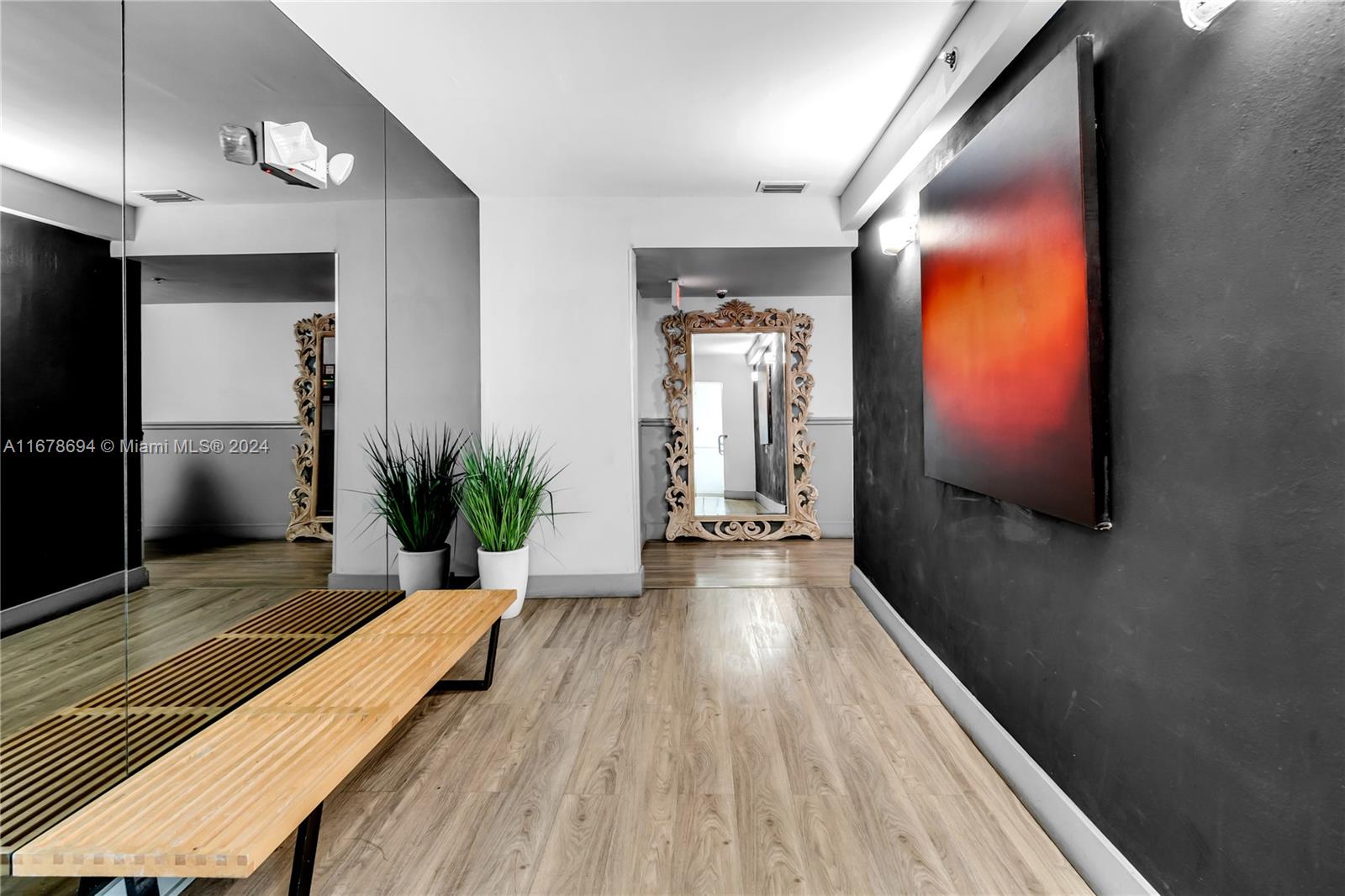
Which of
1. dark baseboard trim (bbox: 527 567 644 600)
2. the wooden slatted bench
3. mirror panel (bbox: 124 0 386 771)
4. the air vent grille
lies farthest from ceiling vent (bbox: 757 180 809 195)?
the wooden slatted bench

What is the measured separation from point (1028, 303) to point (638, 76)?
1.71m

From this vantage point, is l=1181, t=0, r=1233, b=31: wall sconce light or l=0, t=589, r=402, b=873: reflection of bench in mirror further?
l=0, t=589, r=402, b=873: reflection of bench in mirror

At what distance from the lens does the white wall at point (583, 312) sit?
3.99 metres

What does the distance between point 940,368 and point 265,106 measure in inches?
101

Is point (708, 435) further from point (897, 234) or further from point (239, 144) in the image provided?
point (239, 144)

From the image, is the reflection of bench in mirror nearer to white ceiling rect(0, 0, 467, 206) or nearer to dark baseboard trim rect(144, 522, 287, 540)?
dark baseboard trim rect(144, 522, 287, 540)

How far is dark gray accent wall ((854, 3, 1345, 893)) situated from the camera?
99cm

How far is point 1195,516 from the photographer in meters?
1.23

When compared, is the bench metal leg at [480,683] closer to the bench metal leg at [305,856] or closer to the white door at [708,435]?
the bench metal leg at [305,856]

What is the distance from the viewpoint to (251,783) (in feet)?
4.29

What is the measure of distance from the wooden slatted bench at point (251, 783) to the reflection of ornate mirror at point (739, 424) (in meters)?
3.84

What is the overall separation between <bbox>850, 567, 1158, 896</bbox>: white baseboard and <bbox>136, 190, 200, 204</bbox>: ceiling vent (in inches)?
114

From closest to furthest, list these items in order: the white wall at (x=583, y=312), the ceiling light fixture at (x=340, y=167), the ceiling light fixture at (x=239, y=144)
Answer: the ceiling light fixture at (x=239, y=144) → the ceiling light fixture at (x=340, y=167) → the white wall at (x=583, y=312)

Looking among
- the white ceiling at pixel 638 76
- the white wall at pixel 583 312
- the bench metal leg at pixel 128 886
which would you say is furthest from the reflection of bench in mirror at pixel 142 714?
the white ceiling at pixel 638 76
